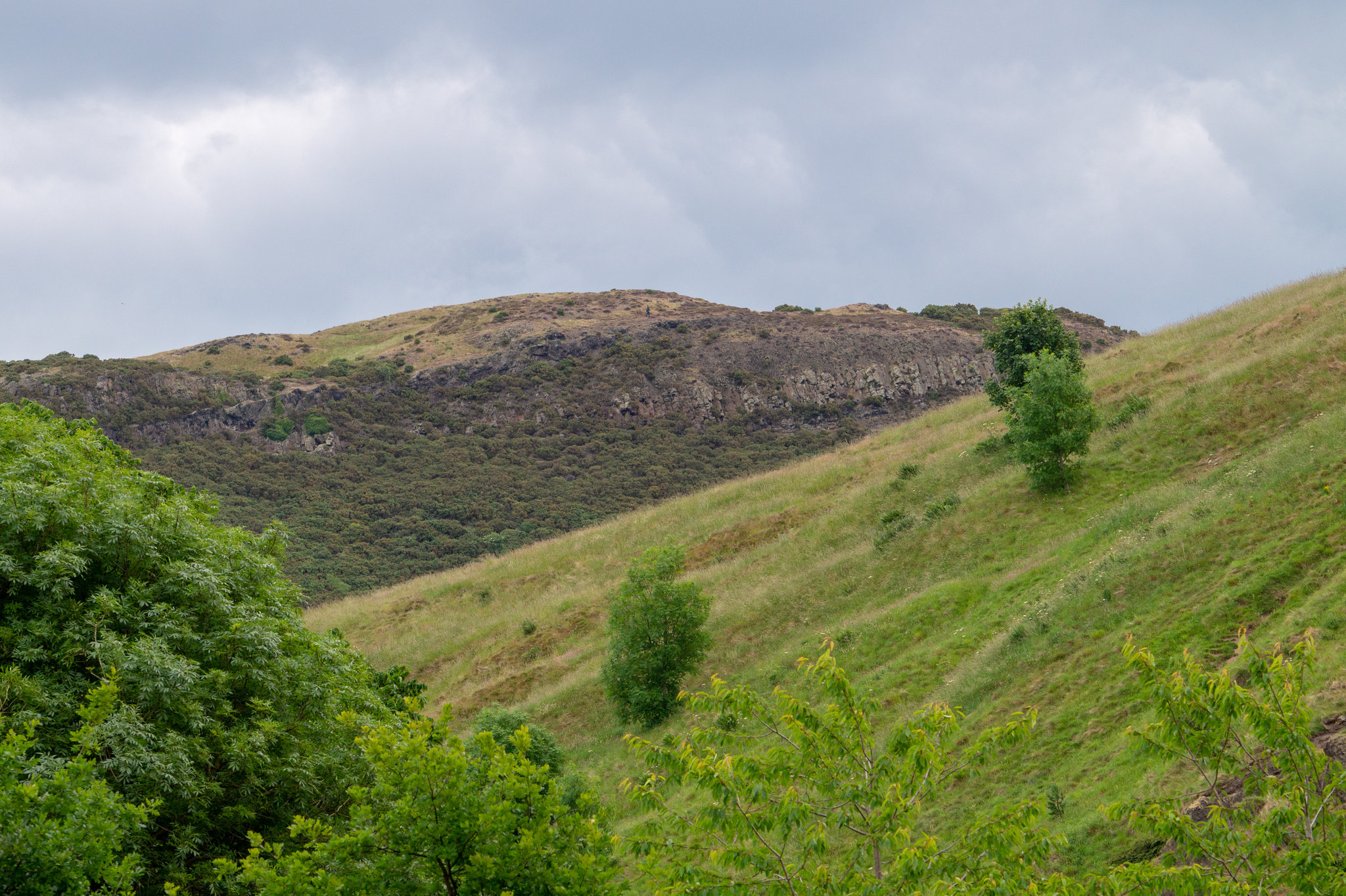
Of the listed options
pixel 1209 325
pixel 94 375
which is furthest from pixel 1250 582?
pixel 94 375

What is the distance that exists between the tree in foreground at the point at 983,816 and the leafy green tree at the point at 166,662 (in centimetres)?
616

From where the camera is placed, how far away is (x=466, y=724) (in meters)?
26.1

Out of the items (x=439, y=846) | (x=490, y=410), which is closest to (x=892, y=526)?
(x=439, y=846)

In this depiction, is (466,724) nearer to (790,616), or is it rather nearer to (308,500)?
(790,616)

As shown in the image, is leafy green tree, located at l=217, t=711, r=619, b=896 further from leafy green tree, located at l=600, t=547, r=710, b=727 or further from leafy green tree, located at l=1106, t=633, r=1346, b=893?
leafy green tree, located at l=600, t=547, r=710, b=727

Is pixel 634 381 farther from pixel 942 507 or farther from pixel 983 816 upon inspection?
pixel 983 816

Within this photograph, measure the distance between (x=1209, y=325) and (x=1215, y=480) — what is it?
20.6 metres

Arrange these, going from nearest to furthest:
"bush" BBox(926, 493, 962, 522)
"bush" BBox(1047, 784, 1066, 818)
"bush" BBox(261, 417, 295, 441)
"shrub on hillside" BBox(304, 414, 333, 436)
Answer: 1. "bush" BBox(1047, 784, 1066, 818)
2. "bush" BBox(926, 493, 962, 522)
3. "bush" BBox(261, 417, 295, 441)
4. "shrub on hillside" BBox(304, 414, 333, 436)

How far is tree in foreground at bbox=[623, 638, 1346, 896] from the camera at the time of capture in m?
5.65

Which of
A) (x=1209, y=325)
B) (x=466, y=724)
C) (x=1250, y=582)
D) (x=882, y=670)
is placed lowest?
(x=466, y=724)

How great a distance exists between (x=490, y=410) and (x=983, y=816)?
345 ft

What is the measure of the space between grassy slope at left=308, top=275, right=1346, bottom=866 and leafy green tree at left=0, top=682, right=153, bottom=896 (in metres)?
9.58

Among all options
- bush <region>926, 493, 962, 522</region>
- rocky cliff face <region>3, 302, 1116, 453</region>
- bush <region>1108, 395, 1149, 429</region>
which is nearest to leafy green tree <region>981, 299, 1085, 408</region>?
bush <region>1108, 395, 1149, 429</region>

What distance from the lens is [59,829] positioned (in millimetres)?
6941
